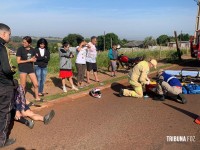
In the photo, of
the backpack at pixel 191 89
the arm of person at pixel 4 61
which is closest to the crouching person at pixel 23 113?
the arm of person at pixel 4 61

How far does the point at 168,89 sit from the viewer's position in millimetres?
9039

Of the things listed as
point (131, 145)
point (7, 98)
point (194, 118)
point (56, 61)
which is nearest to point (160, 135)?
point (131, 145)

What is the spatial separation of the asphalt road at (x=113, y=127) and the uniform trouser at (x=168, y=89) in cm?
30

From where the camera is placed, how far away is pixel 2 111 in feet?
18.2

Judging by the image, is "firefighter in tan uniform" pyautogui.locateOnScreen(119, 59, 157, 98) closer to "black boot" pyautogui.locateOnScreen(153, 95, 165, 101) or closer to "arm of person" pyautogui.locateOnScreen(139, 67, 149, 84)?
"arm of person" pyautogui.locateOnScreen(139, 67, 149, 84)

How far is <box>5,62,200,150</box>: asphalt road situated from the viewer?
219 inches

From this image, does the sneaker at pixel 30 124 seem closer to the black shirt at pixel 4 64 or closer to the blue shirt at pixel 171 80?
the black shirt at pixel 4 64

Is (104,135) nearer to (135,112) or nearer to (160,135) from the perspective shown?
(160,135)

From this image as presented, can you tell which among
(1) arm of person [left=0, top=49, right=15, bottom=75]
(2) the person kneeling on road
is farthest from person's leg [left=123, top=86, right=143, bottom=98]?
(1) arm of person [left=0, top=49, right=15, bottom=75]

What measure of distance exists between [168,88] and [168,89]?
0.03m

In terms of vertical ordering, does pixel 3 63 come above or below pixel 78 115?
above

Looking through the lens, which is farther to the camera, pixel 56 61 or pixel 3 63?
pixel 56 61

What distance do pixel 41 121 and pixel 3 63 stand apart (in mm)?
1993

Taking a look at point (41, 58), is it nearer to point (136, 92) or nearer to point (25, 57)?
point (25, 57)
